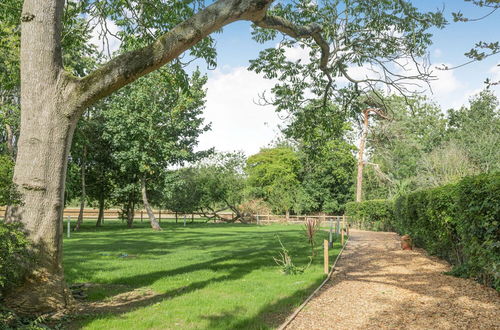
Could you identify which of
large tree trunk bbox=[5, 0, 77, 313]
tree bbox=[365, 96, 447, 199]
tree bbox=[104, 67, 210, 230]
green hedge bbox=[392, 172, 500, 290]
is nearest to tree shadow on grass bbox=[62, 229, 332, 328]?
large tree trunk bbox=[5, 0, 77, 313]

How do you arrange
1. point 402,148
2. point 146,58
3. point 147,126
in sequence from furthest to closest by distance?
point 402,148 < point 147,126 < point 146,58

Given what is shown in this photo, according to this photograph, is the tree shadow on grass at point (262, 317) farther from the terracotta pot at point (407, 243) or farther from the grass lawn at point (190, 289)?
the terracotta pot at point (407, 243)

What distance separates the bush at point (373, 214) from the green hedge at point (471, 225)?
17.3 m

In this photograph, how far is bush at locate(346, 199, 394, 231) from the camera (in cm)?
2831

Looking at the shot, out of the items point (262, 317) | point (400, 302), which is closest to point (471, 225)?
point (400, 302)

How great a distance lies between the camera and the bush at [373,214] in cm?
2831

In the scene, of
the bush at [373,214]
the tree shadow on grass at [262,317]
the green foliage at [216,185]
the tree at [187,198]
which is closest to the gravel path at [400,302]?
the tree shadow on grass at [262,317]

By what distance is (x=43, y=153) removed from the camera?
5496 millimetres

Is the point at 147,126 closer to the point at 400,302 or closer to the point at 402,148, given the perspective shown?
the point at 400,302

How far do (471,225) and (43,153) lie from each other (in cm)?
706

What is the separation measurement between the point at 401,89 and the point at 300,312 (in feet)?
20.1

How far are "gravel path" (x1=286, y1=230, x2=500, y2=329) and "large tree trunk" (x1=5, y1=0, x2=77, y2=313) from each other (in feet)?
11.3

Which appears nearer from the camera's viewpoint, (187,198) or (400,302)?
(400,302)

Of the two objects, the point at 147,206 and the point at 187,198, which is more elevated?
the point at 187,198
